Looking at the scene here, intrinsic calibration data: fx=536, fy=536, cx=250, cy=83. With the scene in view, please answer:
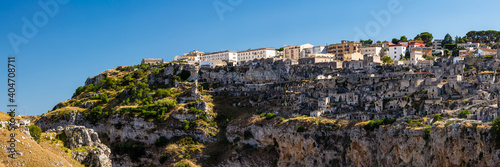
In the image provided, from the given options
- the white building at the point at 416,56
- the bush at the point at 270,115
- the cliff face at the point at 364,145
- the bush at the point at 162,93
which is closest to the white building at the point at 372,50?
the white building at the point at 416,56

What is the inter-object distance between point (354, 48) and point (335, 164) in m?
53.7

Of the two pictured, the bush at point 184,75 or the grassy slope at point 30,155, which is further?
the bush at point 184,75

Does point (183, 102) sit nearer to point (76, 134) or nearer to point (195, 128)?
point (195, 128)

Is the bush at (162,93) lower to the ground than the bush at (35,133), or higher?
higher

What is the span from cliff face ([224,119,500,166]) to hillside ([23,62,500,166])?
0.11 meters

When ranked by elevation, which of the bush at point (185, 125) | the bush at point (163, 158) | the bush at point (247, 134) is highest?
the bush at point (185, 125)

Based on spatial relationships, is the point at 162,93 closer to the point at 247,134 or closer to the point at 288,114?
the point at 247,134

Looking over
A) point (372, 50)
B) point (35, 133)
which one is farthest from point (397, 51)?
point (35, 133)

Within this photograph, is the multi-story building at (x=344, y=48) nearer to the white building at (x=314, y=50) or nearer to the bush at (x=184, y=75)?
the white building at (x=314, y=50)

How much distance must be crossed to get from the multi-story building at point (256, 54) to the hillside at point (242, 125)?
18.4m

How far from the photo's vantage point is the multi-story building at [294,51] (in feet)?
398

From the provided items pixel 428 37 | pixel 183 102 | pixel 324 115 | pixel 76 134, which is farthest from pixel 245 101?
pixel 428 37

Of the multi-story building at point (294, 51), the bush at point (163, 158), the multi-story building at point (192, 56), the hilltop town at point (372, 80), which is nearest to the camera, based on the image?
the hilltop town at point (372, 80)

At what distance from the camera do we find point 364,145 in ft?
213
